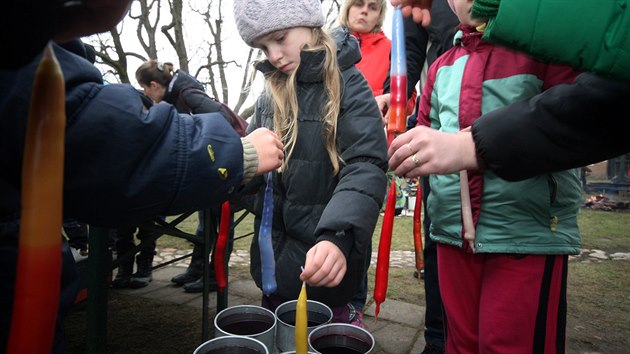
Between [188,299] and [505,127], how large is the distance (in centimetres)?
310

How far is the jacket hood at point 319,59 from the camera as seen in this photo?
5.97 ft

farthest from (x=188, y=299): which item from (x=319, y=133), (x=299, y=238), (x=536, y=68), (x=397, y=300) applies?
(x=536, y=68)

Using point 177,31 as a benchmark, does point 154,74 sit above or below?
below

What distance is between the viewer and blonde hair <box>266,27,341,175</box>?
1779 mm

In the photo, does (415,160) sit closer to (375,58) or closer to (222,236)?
(222,236)

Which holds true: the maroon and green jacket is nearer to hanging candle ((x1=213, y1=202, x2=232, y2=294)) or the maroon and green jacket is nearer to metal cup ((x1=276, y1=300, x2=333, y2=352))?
metal cup ((x1=276, y1=300, x2=333, y2=352))

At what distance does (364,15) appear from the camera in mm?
3109

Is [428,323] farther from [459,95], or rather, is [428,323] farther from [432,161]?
[432,161]

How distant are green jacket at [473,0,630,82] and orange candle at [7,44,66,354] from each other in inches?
30.8

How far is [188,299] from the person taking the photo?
3.42m

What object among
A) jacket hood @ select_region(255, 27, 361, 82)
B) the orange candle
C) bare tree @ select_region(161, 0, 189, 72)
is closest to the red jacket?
jacket hood @ select_region(255, 27, 361, 82)

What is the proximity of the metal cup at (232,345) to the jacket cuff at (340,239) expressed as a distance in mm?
388

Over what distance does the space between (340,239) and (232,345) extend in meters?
0.48

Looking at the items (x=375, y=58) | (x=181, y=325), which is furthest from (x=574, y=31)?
(x=181, y=325)
